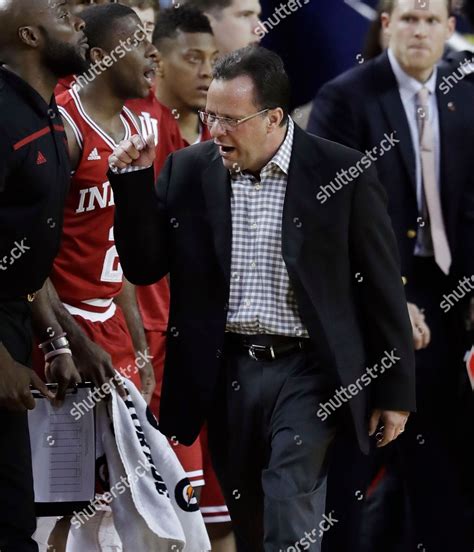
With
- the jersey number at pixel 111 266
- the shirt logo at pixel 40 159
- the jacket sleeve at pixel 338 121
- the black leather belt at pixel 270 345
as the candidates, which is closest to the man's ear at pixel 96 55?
the jersey number at pixel 111 266

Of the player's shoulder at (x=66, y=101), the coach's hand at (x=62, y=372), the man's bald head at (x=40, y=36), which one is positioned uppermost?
the man's bald head at (x=40, y=36)

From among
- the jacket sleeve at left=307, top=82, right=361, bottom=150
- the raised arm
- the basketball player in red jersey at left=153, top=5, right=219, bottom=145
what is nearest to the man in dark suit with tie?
the jacket sleeve at left=307, top=82, right=361, bottom=150

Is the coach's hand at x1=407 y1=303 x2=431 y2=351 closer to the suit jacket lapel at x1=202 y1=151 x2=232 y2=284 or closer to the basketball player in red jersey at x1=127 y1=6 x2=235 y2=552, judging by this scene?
the basketball player in red jersey at x1=127 y1=6 x2=235 y2=552

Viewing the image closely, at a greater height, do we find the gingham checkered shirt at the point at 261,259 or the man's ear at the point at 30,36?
the man's ear at the point at 30,36

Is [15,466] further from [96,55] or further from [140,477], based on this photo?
[96,55]

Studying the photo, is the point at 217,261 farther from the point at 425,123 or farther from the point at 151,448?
the point at 425,123

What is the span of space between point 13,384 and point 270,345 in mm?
942

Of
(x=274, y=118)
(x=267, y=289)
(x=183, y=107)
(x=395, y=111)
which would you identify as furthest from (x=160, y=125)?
(x=267, y=289)

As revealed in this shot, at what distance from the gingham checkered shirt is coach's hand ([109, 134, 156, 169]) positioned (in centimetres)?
39

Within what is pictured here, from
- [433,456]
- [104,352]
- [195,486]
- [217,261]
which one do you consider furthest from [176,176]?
[433,456]

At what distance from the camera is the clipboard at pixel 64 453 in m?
5.44

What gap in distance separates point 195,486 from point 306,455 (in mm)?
1253

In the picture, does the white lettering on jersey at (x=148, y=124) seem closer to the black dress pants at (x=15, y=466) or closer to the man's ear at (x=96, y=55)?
the man's ear at (x=96, y=55)

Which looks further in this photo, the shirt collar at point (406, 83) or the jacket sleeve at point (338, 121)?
the shirt collar at point (406, 83)
